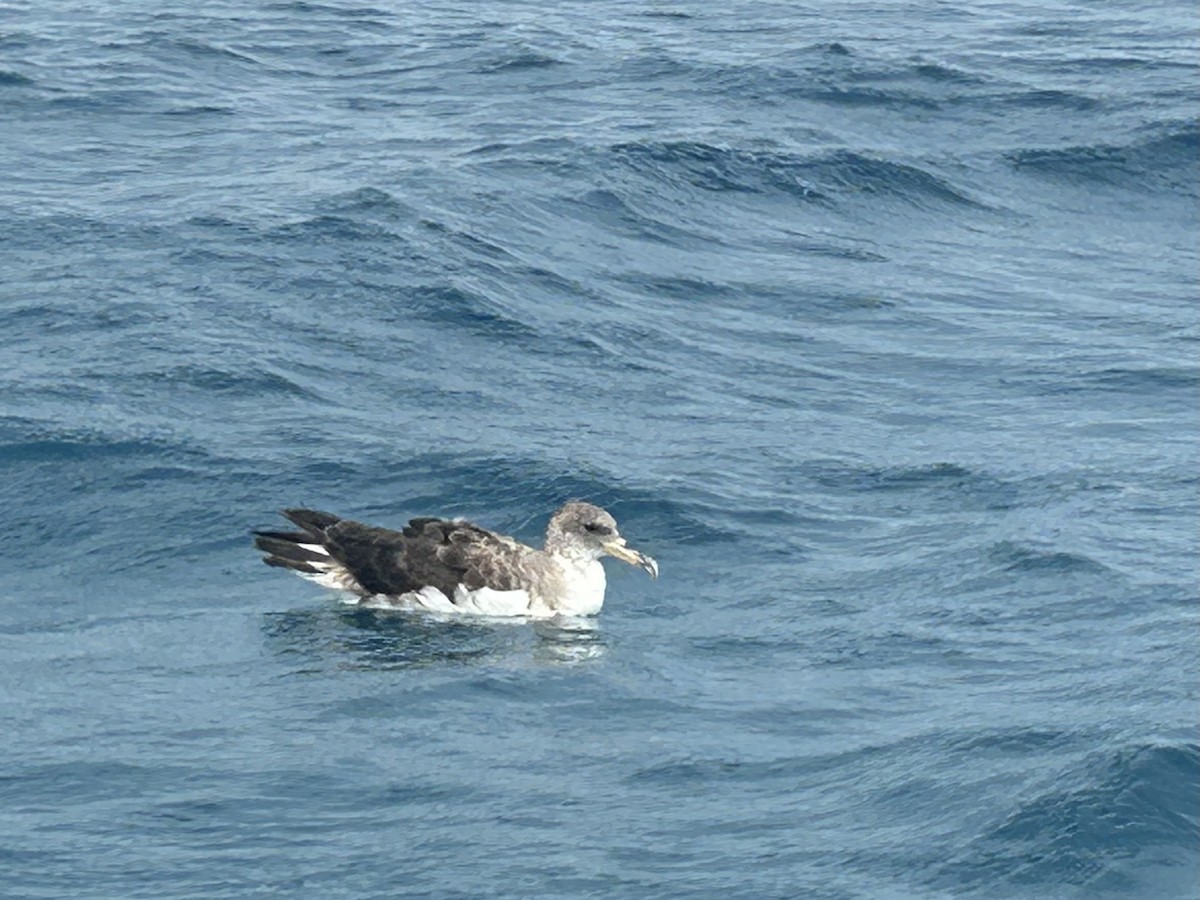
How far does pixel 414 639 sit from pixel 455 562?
2.44 feet

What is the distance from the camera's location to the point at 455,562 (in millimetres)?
19359

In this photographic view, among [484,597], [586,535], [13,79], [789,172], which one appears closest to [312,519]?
[484,597]

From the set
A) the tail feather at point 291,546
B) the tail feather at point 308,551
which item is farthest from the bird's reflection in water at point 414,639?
the tail feather at point 291,546

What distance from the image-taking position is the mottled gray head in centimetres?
1945

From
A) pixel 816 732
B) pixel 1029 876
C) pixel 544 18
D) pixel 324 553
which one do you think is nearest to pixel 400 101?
pixel 544 18

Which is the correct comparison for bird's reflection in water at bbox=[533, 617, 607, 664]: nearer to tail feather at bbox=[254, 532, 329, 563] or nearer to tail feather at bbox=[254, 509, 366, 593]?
tail feather at bbox=[254, 509, 366, 593]

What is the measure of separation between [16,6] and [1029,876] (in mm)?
26371

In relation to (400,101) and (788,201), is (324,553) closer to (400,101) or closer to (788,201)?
(788,201)

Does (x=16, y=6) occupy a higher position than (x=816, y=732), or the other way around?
(x=16, y=6)

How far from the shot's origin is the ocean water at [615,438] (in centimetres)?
1552

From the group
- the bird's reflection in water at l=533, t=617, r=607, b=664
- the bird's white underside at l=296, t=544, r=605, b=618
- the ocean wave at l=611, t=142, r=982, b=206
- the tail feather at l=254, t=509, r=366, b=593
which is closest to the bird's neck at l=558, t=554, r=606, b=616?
the bird's white underside at l=296, t=544, r=605, b=618

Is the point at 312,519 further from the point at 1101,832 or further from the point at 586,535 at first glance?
the point at 1101,832

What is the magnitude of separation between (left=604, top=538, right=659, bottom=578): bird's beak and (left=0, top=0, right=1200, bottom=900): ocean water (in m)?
0.47

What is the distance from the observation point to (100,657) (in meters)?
18.1
